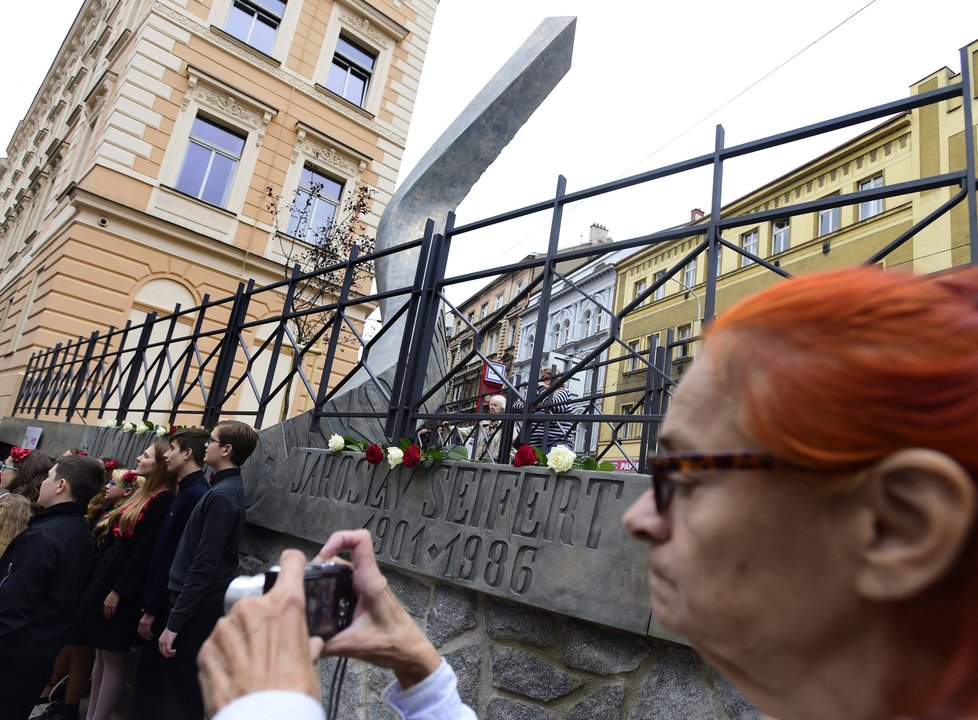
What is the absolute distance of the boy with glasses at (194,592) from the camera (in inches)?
126

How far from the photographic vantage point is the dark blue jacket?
12.0 ft

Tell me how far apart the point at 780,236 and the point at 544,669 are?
24.1 meters

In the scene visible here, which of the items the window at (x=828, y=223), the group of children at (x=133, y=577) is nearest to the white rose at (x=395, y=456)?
the group of children at (x=133, y=577)

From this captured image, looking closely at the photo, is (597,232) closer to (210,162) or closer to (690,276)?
(690,276)

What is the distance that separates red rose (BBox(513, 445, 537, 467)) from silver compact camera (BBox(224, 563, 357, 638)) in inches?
57.0

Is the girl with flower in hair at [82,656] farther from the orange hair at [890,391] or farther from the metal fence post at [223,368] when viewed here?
the orange hair at [890,391]

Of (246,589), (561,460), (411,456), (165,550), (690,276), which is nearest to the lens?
(246,589)

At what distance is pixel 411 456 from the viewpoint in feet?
9.18

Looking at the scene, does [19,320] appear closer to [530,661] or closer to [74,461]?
[74,461]

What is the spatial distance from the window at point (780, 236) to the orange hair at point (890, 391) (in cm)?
2430

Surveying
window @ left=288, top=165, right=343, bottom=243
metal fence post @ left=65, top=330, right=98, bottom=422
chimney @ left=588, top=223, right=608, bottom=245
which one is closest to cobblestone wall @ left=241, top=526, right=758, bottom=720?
metal fence post @ left=65, top=330, right=98, bottom=422

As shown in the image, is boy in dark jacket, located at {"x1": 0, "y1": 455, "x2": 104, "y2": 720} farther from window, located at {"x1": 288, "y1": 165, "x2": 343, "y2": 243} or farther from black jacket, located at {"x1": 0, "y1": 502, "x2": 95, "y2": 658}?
window, located at {"x1": 288, "y1": 165, "x2": 343, "y2": 243}

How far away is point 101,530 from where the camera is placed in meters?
4.58

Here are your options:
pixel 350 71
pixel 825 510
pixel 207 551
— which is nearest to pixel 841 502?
pixel 825 510
